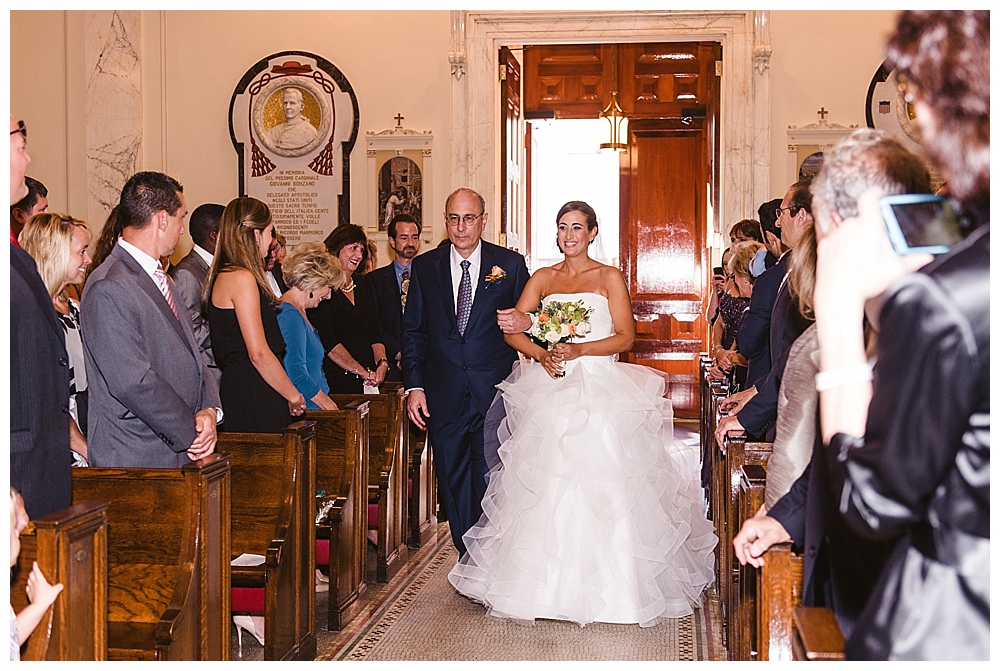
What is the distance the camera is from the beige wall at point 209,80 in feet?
30.1

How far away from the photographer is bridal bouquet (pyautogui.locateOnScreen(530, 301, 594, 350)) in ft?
15.5

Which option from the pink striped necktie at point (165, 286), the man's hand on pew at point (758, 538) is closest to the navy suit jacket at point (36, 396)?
the pink striped necktie at point (165, 286)

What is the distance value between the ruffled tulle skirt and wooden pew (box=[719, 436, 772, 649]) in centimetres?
33

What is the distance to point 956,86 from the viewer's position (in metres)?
1.57

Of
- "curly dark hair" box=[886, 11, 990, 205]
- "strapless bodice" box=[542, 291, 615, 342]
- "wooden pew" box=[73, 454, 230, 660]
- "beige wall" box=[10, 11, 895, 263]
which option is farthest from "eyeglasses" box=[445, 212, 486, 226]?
"beige wall" box=[10, 11, 895, 263]

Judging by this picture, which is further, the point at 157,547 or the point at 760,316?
the point at 760,316

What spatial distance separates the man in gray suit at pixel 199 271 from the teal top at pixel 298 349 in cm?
39

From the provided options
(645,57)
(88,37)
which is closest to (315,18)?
(88,37)

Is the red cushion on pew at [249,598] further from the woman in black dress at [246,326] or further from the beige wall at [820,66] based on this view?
the beige wall at [820,66]

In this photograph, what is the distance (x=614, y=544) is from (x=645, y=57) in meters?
7.63

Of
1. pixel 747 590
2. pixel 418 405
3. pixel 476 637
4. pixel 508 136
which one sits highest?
pixel 508 136

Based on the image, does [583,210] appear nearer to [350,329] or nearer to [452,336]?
[452,336]

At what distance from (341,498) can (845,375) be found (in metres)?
3.21

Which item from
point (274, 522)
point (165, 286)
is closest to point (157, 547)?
point (274, 522)
